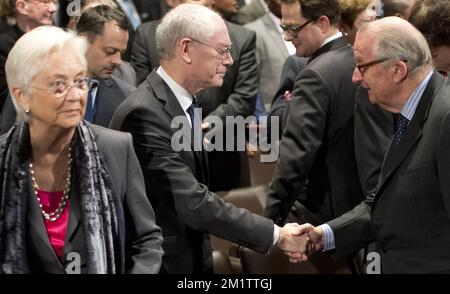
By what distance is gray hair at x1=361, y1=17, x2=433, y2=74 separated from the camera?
11.8ft

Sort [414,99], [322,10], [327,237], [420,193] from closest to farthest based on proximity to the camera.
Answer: [420,193] < [414,99] < [327,237] < [322,10]

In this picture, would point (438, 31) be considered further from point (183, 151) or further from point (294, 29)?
point (183, 151)

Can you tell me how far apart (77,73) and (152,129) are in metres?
0.79

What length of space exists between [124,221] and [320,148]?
1.66 m

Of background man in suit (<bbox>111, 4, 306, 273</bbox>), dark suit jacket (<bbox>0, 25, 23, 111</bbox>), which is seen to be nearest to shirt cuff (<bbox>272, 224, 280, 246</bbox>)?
background man in suit (<bbox>111, 4, 306, 273</bbox>)

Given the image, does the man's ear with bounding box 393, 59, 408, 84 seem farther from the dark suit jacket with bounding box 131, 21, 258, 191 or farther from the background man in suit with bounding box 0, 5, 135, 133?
the dark suit jacket with bounding box 131, 21, 258, 191

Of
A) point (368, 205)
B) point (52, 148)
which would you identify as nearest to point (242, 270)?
point (368, 205)

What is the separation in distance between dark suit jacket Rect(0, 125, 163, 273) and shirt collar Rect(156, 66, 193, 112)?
2.58ft

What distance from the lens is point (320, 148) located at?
181 inches

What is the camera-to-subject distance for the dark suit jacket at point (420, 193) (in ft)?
11.1

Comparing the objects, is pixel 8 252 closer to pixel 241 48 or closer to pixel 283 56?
pixel 241 48

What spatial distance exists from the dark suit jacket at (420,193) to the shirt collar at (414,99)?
0.09ft

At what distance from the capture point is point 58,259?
10.0 ft

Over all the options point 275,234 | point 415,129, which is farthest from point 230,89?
point 415,129
